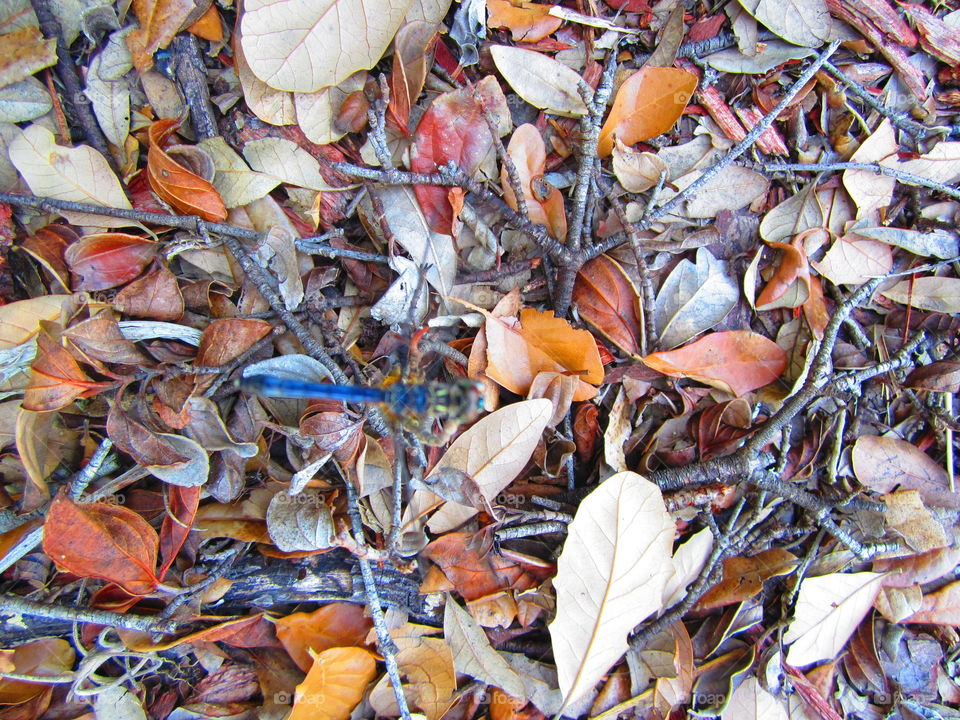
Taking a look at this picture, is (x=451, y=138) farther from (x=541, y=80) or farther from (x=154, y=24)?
(x=154, y=24)

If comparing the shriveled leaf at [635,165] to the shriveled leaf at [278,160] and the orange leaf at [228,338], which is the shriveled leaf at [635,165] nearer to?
the shriveled leaf at [278,160]

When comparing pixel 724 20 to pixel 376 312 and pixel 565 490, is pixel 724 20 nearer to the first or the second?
pixel 376 312

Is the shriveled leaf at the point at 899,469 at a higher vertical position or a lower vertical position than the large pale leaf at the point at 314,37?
lower

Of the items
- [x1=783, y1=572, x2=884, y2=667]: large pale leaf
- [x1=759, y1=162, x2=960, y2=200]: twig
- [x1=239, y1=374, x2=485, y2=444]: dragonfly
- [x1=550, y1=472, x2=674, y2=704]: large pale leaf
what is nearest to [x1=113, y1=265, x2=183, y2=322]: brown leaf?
[x1=239, y1=374, x2=485, y2=444]: dragonfly

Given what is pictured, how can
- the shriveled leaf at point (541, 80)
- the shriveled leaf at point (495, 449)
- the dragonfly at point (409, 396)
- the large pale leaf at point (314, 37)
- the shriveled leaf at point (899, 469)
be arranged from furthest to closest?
the shriveled leaf at point (899, 469)
the shriveled leaf at point (541, 80)
the shriveled leaf at point (495, 449)
the large pale leaf at point (314, 37)
the dragonfly at point (409, 396)

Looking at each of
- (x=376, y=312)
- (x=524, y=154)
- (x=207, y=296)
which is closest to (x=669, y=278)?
(x=524, y=154)

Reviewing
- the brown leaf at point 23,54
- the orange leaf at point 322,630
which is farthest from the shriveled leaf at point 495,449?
the brown leaf at point 23,54

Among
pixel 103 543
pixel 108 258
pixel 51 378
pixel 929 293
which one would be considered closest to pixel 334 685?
pixel 103 543

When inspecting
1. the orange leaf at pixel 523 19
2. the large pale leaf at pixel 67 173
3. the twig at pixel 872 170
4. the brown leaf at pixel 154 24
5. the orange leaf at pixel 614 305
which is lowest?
the orange leaf at pixel 614 305
